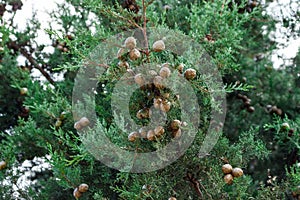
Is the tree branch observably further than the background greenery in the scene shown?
Yes

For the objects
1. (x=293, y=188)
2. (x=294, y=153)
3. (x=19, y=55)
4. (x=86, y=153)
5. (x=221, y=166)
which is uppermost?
(x=19, y=55)

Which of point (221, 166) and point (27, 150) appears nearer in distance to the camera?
point (221, 166)

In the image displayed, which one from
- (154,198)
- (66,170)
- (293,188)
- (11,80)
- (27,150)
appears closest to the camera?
(154,198)

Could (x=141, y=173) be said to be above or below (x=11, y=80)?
below

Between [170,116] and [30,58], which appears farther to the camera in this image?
[30,58]

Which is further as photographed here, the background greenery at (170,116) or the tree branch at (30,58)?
the tree branch at (30,58)

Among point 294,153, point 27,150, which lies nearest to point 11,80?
point 27,150

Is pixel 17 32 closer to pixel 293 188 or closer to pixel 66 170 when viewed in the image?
pixel 66 170

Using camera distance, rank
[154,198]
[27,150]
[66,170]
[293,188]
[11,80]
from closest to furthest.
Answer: [154,198] < [293,188] < [66,170] < [27,150] < [11,80]

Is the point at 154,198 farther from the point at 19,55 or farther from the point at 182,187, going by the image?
the point at 19,55
